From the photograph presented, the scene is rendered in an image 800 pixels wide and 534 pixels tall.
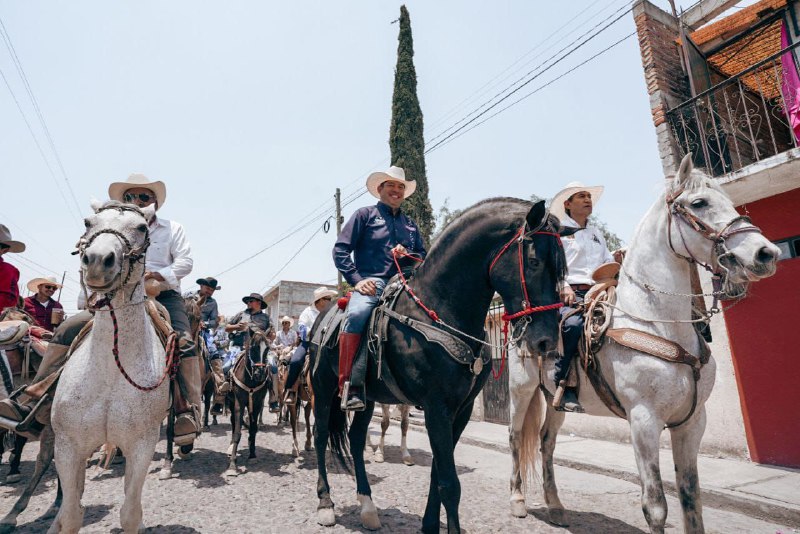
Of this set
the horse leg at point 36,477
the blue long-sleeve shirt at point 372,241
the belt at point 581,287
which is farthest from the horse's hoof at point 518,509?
the horse leg at point 36,477

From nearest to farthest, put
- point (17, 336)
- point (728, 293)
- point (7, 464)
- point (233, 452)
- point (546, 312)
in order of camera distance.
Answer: point (546, 312), point (728, 293), point (17, 336), point (233, 452), point (7, 464)

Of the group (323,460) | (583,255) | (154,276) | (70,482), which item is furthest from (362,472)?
(583,255)

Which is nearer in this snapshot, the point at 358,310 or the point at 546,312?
the point at 546,312

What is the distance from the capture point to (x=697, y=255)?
129 inches

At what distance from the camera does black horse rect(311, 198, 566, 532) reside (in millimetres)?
2904

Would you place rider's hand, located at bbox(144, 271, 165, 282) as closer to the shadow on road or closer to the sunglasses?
the sunglasses

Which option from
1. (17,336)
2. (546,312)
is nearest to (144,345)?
(546,312)

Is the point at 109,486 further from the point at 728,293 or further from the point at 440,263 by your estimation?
the point at 728,293

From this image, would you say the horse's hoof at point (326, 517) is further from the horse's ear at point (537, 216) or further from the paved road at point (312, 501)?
the horse's ear at point (537, 216)

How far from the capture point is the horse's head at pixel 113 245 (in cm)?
255

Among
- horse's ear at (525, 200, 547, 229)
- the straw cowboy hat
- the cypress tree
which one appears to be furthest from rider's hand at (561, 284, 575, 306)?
the cypress tree

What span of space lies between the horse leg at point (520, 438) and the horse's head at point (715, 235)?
210cm

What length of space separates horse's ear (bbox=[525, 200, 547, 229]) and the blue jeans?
5.09 feet

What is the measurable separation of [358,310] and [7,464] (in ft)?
23.5
